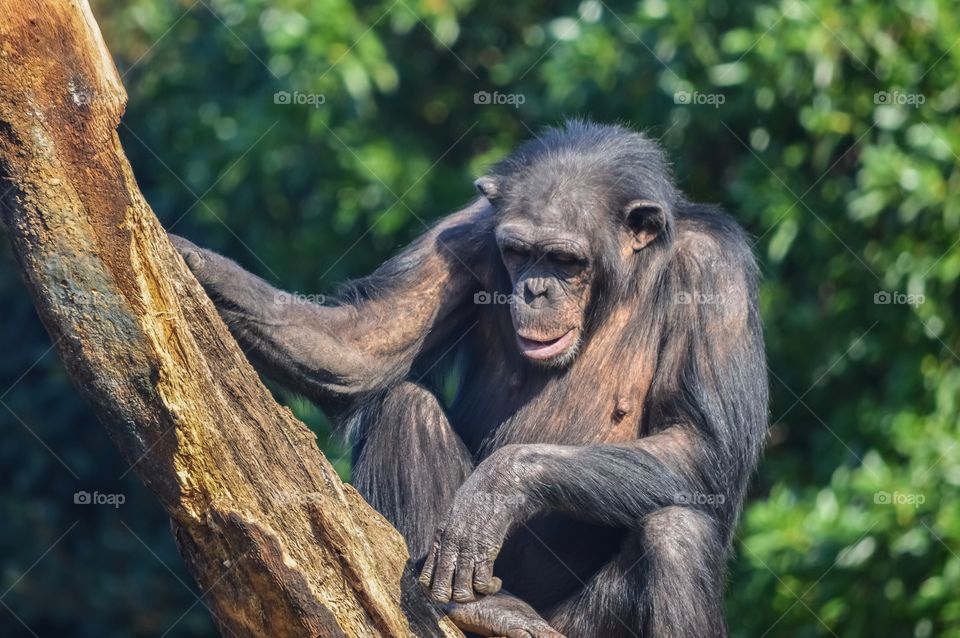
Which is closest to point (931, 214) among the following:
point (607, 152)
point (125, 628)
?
point (607, 152)

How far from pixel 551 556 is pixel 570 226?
3.85ft

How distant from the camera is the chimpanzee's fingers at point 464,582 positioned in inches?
155

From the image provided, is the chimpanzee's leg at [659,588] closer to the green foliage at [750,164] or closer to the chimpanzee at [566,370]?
the chimpanzee at [566,370]

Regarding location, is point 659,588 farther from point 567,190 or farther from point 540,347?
point 567,190

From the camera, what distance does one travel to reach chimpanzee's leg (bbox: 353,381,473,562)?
4.61 metres

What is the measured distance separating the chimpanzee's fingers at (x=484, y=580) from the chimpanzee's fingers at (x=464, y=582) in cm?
2

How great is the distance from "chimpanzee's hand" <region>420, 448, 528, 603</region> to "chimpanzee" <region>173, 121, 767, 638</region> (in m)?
0.03

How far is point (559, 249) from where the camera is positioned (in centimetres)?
465

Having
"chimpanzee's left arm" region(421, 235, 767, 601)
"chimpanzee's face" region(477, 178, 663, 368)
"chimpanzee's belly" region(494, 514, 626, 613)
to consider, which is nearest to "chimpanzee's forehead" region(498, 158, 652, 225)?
"chimpanzee's face" region(477, 178, 663, 368)

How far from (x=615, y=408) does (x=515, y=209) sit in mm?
810

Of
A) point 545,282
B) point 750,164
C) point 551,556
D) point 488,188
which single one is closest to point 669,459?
point 551,556

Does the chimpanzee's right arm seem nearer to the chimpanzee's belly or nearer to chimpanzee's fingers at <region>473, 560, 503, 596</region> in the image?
the chimpanzee's belly

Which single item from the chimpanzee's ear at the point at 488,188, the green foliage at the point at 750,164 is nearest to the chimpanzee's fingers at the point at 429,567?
the chimpanzee's ear at the point at 488,188

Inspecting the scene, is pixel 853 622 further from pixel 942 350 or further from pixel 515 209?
pixel 515 209
